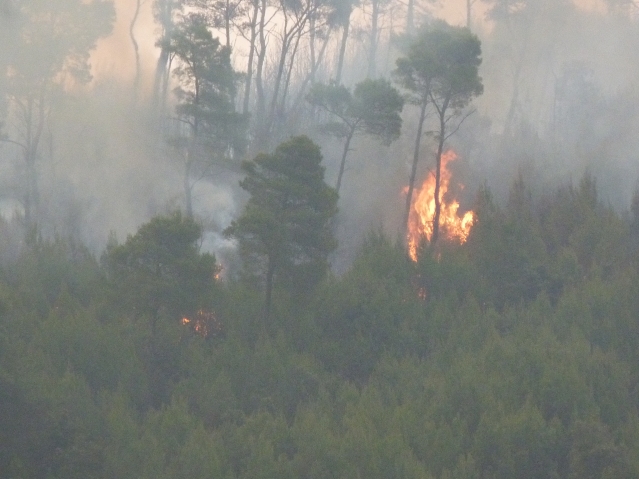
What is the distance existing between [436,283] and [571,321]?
16.2 ft

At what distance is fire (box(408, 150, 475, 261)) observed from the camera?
36562mm

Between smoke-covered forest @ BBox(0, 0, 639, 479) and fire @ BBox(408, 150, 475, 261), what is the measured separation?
164 mm

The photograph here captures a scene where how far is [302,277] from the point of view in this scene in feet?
92.2

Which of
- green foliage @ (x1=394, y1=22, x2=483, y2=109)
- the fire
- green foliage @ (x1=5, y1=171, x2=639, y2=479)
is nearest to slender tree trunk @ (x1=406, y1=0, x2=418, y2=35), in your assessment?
the fire

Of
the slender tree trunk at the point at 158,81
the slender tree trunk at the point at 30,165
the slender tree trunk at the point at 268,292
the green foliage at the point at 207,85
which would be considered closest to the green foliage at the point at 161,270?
the slender tree trunk at the point at 268,292

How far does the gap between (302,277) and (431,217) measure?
37.4 feet

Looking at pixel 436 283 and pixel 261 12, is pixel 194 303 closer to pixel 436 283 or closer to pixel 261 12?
pixel 436 283

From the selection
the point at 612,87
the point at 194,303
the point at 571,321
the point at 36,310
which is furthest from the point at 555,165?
the point at 36,310

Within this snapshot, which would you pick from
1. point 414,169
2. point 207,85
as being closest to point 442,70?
point 414,169

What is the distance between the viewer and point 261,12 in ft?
135

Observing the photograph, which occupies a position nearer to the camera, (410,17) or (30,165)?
(30,165)

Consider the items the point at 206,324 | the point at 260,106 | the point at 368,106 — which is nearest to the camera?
the point at 206,324

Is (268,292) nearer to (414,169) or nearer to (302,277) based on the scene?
(302,277)

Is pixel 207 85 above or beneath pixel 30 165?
above
